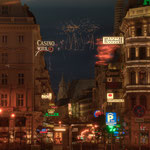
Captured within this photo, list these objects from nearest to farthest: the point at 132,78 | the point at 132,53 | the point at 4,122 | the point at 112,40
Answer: the point at 112,40 < the point at 132,78 < the point at 132,53 < the point at 4,122

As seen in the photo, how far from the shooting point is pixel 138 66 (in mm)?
68875

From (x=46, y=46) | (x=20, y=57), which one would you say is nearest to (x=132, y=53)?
(x=46, y=46)

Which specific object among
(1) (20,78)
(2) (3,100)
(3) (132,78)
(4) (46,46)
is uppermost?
(4) (46,46)

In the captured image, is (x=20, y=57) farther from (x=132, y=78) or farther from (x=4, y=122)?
(x=132, y=78)

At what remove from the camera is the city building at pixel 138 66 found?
68.2 meters

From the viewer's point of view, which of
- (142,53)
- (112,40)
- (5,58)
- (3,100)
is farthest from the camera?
(5,58)

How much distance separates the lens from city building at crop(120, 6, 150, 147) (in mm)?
68250

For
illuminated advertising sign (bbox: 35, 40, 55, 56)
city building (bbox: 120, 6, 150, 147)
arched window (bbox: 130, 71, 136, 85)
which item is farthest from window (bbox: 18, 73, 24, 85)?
arched window (bbox: 130, 71, 136, 85)

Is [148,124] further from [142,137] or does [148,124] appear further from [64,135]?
[64,135]

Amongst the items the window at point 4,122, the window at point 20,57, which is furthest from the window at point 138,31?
the window at point 4,122

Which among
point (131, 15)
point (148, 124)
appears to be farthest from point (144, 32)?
point (148, 124)

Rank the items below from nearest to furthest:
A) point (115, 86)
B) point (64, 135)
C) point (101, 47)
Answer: point (64, 135)
point (115, 86)
point (101, 47)

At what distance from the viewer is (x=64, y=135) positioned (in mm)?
40031

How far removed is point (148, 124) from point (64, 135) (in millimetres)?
30771
